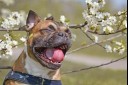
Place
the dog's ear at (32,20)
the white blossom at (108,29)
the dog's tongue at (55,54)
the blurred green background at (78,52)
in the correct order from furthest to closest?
the blurred green background at (78,52) → the white blossom at (108,29) → the dog's ear at (32,20) → the dog's tongue at (55,54)

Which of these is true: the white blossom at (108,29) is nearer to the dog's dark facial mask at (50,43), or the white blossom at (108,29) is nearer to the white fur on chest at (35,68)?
the dog's dark facial mask at (50,43)

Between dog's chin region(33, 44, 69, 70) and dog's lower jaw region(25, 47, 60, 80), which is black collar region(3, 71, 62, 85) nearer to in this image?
dog's lower jaw region(25, 47, 60, 80)

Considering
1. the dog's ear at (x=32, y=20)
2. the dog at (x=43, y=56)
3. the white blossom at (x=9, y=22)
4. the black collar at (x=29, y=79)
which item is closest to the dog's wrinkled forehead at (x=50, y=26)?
the dog at (x=43, y=56)

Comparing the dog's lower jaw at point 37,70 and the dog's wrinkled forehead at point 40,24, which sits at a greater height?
the dog's wrinkled forehead at point 40,24

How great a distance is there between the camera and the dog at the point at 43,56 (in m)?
5.95

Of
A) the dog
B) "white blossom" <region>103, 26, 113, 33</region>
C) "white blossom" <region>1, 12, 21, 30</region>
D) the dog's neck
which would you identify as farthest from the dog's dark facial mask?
"white blossom" <region>103, 26, 113, 33</region>

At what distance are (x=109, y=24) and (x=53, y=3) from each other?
2793 centimetres

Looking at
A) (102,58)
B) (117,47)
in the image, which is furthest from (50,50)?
(102,58)

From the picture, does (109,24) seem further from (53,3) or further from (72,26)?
(53,3)

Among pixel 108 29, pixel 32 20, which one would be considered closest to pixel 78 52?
pixel 108 29

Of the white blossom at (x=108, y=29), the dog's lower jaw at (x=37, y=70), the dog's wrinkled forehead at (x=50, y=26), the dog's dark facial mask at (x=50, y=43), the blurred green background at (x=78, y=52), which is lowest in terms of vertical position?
the blurred green background at (x=78, y=52)

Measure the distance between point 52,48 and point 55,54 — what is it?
100 mm

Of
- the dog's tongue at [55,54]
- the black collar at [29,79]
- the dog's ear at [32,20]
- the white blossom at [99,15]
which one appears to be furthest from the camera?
the white blossom at [99,15]

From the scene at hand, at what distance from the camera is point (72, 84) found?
42.0 feet
